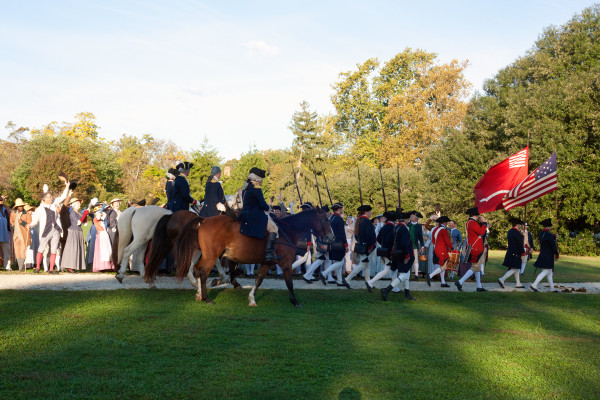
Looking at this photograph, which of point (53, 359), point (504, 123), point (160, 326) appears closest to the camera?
point (53, 359)

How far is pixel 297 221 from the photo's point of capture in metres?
11.7

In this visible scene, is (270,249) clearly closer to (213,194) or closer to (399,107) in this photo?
(213,194)

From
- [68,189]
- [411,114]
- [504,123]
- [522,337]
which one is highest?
[411,114]

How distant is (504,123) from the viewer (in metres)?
35.4

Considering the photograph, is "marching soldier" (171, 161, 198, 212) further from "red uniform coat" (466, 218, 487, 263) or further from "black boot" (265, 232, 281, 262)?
"red uniform coat" (466, 218, 487, 263)

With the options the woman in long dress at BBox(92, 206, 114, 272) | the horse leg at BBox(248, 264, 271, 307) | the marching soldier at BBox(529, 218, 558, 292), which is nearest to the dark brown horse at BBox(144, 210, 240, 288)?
the horse leg at BBox(248, 264, 271, 307)

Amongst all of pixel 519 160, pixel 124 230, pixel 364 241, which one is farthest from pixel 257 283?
pixel 519 160

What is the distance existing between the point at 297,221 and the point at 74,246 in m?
8.57

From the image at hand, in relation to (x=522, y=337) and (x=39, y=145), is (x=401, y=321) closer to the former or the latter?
(x=522, y=337)

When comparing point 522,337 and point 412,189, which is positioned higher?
point 412,189

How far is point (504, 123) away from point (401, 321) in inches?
1139

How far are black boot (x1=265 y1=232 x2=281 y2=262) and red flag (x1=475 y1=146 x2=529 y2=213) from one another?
9.53 metres

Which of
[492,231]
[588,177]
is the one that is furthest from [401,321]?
[492,231]

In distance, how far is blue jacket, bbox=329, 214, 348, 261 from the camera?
14531mm
